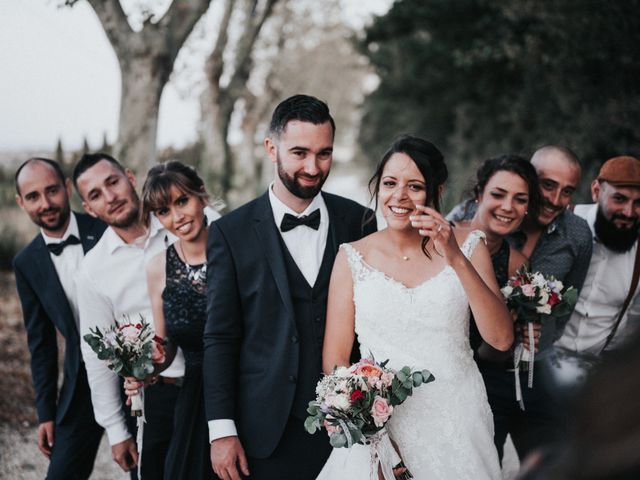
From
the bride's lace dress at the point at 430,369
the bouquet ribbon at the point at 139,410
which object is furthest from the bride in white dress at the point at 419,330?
the bouquet ribbon at the point at 139,410

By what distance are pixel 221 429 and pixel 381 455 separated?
32.4 inches

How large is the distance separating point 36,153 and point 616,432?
420 inches

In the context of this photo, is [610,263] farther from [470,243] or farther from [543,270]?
[470,243]

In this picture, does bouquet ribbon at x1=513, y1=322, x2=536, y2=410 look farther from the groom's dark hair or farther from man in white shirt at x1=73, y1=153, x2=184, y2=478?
man in white shirt at x1=73, y1=153, x2=184, y2=478

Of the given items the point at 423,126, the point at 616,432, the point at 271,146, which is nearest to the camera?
the point at 616,432

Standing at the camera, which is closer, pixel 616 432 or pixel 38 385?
pixel 616 432

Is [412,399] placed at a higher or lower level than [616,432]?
lower

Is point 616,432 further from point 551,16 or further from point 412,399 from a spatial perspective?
point 551,16

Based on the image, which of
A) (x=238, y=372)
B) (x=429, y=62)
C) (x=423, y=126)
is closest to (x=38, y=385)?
(x=238, y=372)

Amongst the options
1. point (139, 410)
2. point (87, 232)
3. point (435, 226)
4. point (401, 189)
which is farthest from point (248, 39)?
point (435, 226)

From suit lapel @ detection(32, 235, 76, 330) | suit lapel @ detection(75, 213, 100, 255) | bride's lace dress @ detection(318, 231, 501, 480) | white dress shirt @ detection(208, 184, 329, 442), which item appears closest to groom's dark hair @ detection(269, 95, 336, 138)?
white dress shirt @ detection(208, 184, 329, 442)

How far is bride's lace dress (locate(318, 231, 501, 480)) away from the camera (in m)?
2.92

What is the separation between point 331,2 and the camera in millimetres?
19344

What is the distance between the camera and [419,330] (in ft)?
9.71
